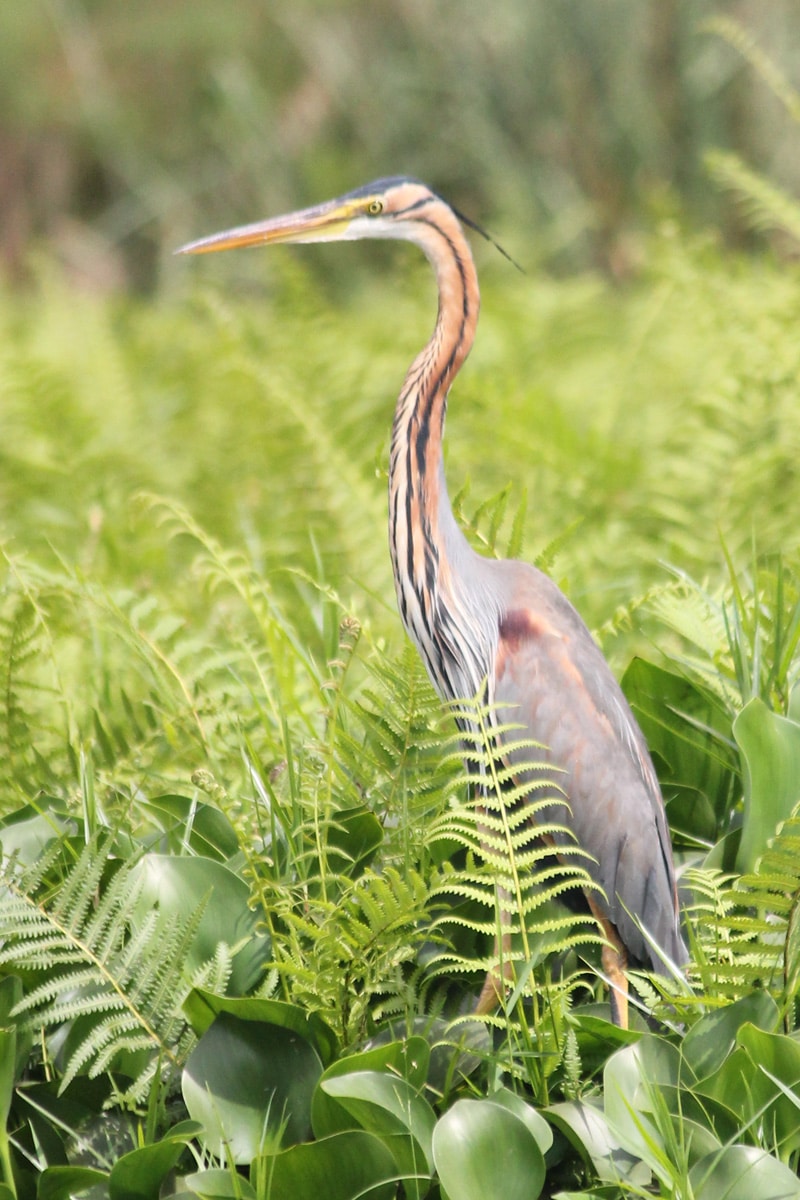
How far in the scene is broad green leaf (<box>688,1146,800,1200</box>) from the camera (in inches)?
71.5

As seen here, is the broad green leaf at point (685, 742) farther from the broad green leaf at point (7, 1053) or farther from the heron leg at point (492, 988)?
the broad green leaf at point (7, 1053)

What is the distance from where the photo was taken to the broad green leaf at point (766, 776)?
235 centimetres

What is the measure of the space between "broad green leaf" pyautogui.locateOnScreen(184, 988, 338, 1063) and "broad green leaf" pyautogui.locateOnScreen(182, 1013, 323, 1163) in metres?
0.02

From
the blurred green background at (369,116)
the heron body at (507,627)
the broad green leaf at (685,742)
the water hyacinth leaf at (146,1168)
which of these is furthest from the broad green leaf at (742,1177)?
the blurred green background at (369,116)

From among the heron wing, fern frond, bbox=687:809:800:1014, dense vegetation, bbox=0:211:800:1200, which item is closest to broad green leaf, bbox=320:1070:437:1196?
dense vegetation, bbox=0:211:800:1200

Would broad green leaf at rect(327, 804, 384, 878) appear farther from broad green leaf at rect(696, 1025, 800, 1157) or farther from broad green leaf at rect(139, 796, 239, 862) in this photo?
broad green leaf at rect(696, 1025, 800, 1157)

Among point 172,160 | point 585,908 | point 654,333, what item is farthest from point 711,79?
point 585,908

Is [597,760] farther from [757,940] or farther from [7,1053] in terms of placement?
[7,1053]

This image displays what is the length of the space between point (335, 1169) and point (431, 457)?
4.05 ft

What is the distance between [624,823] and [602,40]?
629 centimetres

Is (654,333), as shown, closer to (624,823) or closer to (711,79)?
(711,79)

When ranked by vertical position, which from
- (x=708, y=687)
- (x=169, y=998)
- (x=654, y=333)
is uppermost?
(x=654, y=333)

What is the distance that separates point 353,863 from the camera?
2.37 meters

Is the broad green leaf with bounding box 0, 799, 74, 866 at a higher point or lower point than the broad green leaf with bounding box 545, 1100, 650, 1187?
higher
